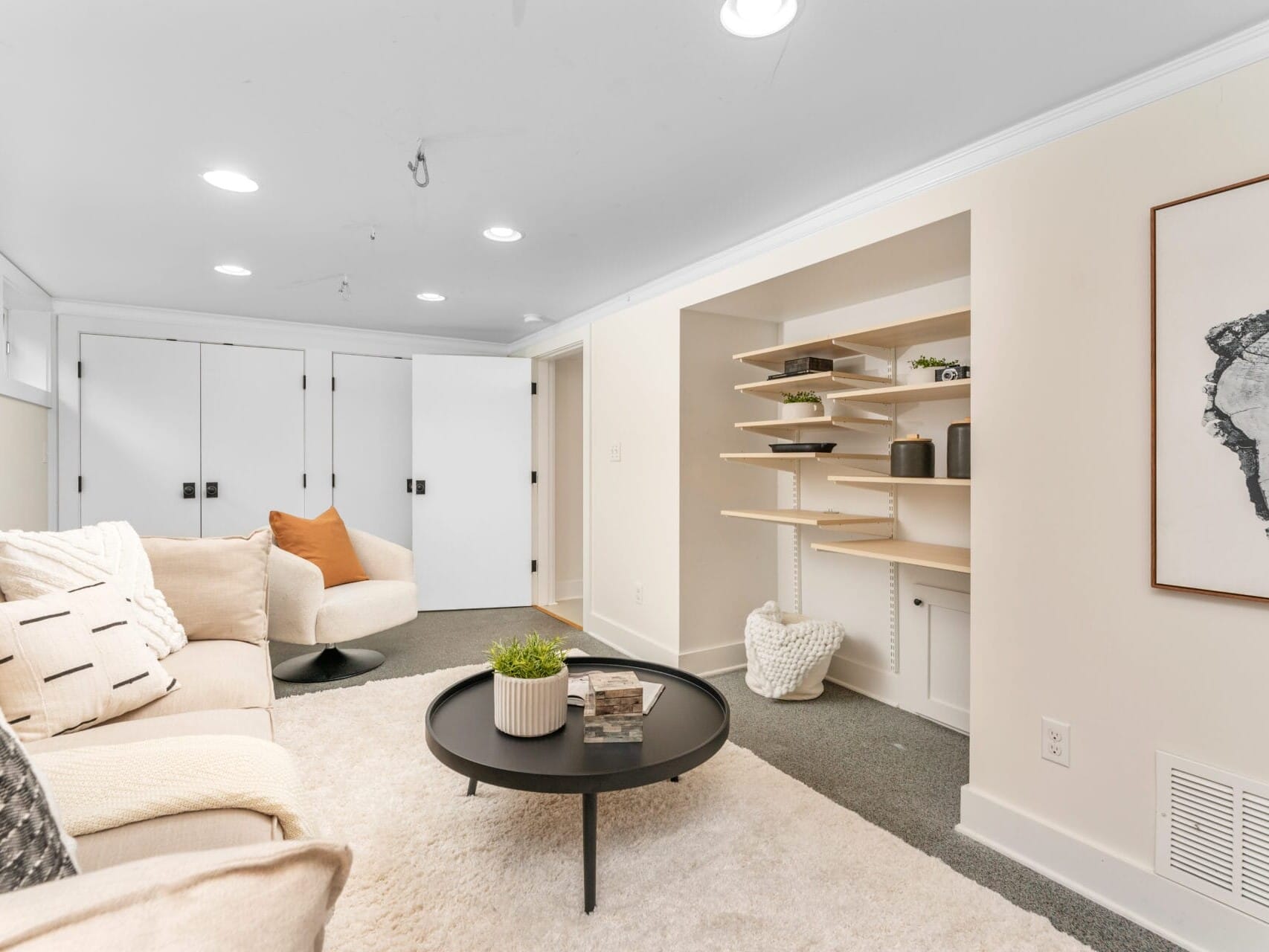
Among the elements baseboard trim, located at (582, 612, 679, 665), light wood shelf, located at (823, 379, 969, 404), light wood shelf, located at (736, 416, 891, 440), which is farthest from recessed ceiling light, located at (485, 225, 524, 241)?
baseboard trim, located at (582, 612, 679, 665)

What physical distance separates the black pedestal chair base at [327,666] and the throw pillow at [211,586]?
105 centimetres

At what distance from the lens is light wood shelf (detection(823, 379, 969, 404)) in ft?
7.39

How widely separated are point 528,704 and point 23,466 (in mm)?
3906

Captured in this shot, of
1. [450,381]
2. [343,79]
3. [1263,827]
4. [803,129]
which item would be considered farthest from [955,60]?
[450,381]

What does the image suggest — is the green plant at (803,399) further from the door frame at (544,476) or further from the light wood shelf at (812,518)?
the door frame at (544,476)

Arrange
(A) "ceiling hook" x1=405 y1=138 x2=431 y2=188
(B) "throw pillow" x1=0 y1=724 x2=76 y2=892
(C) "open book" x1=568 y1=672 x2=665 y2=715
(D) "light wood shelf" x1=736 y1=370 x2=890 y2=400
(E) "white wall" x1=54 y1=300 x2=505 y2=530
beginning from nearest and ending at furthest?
(B) "throw pillow" x1=0 y1=724 x2=76 y2=892, (C) "open book" x1=568 y1=672 x2=665 y2=715, (A) "ceiling hook" x1=405 y1=138 x2=431 y2=188, (D) "light wood shelf" x1=736 y1=370 x2=890 y2=400, (E) "white wall" x1=54 y1=300 x2=505 y2=530

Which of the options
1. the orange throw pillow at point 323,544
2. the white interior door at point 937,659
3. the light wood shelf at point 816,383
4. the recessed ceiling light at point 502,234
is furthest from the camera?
the orange throw pillow at point 323,544

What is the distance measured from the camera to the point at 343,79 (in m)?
1.85

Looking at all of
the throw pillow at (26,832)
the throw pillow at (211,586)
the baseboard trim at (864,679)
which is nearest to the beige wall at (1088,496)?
the baseboard trim at (864,679)

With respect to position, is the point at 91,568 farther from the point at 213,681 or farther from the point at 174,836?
the point at 174,836

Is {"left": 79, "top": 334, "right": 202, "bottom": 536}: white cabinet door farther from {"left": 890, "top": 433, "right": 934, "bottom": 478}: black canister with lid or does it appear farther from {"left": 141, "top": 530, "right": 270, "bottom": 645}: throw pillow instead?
{"left": 890, "top": 433, "right": 934, "bottom": 478}: black canister with lid

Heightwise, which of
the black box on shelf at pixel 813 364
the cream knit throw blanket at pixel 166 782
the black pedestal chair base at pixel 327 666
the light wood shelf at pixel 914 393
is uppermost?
the black box on shelf at pixel 813 364

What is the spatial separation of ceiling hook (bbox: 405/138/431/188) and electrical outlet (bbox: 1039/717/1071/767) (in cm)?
257

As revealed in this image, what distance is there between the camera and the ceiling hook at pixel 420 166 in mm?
2230
